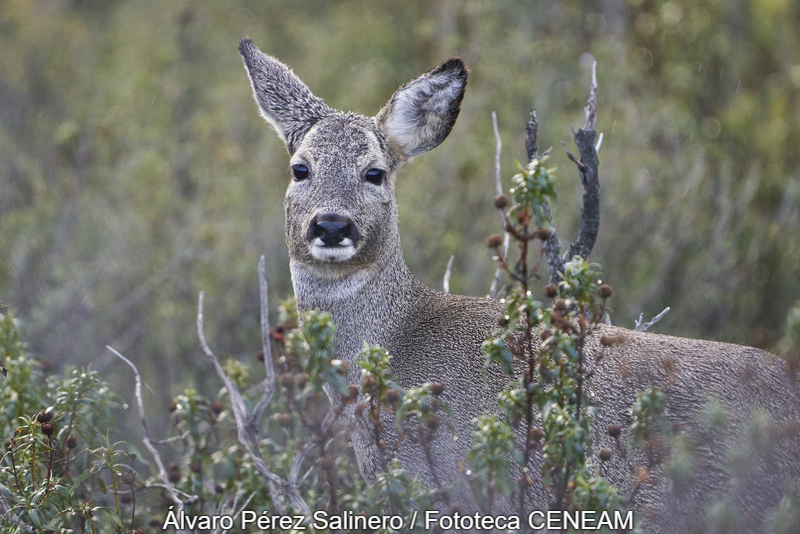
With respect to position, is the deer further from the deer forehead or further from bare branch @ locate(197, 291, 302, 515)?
bare branch @ locate(197, 291, 302, 515)

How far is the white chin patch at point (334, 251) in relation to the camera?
538 centimetres

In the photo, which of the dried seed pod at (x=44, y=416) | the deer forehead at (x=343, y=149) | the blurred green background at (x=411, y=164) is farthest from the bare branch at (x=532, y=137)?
the dried seed pod at (x=44, y=416)

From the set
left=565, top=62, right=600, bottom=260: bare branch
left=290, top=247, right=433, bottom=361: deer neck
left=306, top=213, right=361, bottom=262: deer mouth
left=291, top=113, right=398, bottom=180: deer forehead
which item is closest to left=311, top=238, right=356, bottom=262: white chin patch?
left=306, top=213, right=361, bottom=262: deer mouth

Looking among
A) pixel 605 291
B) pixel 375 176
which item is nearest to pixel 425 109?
pixel 375 176

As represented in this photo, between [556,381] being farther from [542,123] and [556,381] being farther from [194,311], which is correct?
[542,123]

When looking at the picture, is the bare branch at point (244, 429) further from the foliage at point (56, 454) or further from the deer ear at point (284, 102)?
the deer ear at point (284, 102)

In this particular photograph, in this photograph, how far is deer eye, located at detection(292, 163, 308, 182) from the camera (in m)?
5.87

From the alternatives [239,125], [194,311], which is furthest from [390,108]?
[239,125]

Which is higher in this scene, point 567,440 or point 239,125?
point 239,125

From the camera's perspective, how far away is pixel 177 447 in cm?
723

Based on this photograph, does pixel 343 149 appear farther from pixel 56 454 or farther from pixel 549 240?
pixel 56 454

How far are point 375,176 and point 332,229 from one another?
689 millimetres

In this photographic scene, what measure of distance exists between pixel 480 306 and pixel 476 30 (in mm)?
8311

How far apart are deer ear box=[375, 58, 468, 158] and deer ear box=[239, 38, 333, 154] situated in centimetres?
49
